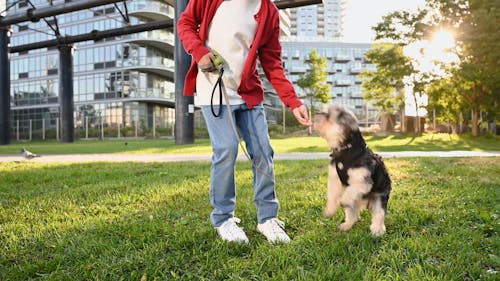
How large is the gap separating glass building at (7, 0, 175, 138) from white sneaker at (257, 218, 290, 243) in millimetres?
31748

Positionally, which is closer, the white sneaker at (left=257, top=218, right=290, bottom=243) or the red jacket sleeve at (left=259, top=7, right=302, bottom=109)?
the white sneaker at (left=257, top=218, right=290, bottom=243)

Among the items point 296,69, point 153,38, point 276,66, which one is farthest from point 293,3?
point 296,69

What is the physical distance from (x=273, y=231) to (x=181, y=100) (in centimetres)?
1256

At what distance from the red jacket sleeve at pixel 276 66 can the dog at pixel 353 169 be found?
27 centimetres

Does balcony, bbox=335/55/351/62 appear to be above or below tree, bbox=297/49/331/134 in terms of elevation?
above

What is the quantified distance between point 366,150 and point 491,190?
2.55m

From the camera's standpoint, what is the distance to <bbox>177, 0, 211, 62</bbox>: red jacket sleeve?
8.72ft

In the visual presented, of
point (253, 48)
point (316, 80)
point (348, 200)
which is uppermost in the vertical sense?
point (316, 80)

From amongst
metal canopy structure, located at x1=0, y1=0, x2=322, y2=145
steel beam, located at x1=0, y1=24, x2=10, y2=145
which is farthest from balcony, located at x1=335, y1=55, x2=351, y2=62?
steel beam, located at x1=0, y1=24, x2=10, y2=145

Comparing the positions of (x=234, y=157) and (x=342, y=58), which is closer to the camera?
(x=234, y=157)

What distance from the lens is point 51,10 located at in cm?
1791

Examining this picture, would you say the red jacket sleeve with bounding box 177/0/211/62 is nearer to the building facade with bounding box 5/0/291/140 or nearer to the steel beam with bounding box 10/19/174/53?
the steel beam with bounding box 10/19/174/53

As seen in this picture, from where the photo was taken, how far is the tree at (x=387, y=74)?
24828 millimetres

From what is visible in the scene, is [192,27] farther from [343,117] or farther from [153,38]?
[153,38]
